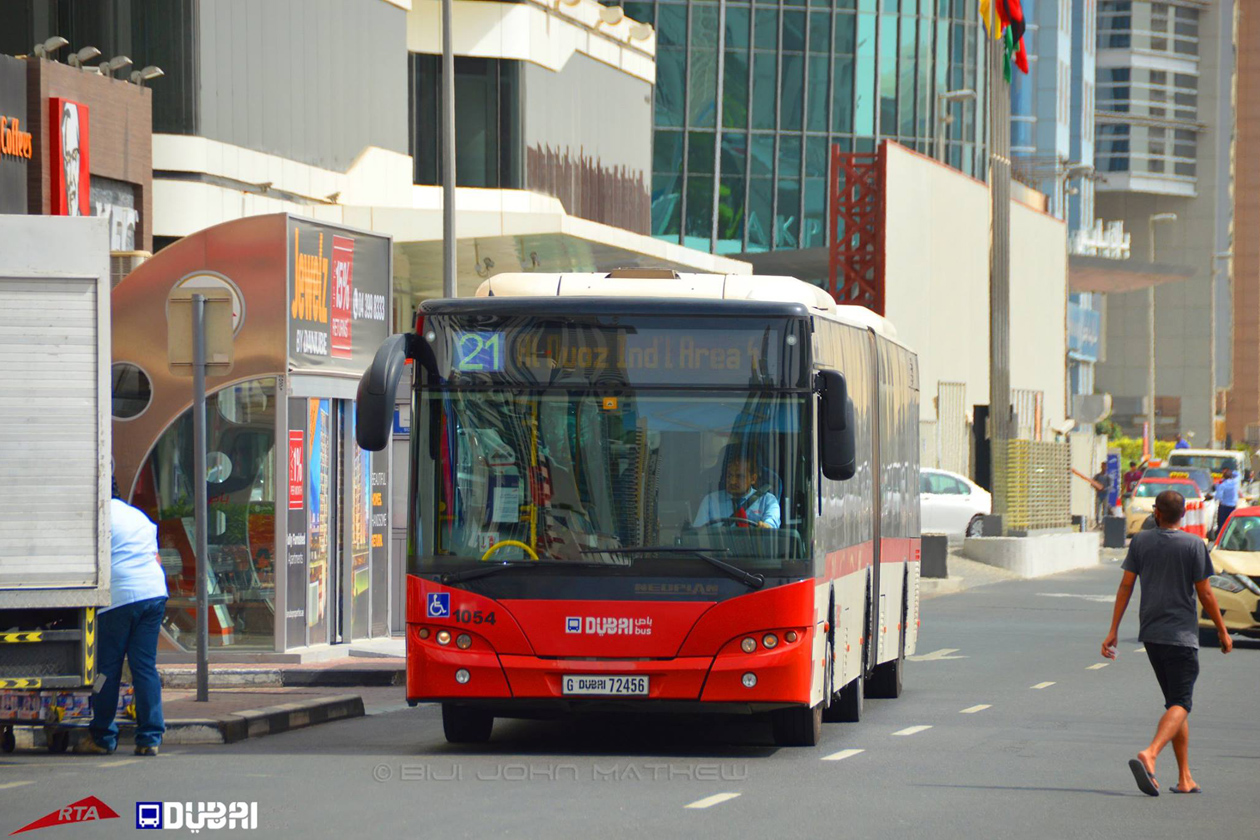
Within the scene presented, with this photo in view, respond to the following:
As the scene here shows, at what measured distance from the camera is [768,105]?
6844 centimetres

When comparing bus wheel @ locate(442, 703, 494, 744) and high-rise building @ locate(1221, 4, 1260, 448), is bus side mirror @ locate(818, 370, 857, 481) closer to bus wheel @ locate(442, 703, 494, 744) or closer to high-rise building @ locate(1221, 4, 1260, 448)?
bus wheel @ locate(442, 703, 494, 744)

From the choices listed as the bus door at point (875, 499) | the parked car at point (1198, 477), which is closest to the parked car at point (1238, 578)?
the bus door at point (875, 499)

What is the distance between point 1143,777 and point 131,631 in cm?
554

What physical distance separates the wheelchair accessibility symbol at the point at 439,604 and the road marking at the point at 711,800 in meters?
2.24

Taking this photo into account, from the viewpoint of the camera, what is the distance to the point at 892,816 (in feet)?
32.1

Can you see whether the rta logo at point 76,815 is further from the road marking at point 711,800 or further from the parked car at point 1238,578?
the parked car at point 1238,578

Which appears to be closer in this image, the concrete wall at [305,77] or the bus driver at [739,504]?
the bus driver at [739,504]

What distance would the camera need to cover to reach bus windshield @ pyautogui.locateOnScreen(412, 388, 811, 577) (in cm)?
1195

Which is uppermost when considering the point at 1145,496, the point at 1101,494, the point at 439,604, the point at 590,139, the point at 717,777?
the point at 590,139

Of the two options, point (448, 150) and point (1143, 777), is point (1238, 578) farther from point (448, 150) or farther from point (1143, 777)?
point (1143, 777)

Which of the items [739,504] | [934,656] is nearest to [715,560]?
[739,504]

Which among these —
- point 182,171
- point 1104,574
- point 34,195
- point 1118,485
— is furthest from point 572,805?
point 1118,485

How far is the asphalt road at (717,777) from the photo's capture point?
9.51m

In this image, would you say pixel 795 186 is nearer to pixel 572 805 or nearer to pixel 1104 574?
pixel 1104 574
